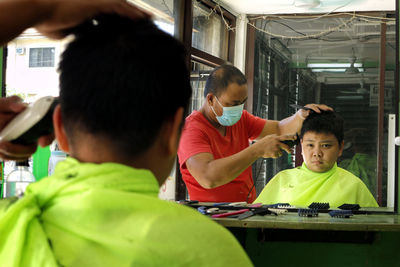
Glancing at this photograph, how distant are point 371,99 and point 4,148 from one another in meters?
2.32

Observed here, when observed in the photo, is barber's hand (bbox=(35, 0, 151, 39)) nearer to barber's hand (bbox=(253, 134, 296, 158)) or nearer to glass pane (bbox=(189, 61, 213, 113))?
barber's hand (bbox=(253, 134, 296, 158))

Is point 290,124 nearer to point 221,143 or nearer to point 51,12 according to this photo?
point 221,143

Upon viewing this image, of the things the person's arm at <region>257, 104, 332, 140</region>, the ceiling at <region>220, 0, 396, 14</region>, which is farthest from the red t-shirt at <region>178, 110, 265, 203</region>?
the ceiling at <region>220, 0, 396, 14</region>

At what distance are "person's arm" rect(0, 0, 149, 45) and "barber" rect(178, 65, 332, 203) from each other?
1659 millimetres

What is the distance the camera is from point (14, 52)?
2.11 m

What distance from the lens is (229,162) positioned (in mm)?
2393

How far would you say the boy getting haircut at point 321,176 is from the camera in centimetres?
248

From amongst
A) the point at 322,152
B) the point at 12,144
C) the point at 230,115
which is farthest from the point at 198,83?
the point at 12,144

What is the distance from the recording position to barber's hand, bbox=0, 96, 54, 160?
34.7 inches

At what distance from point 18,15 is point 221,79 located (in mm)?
1916

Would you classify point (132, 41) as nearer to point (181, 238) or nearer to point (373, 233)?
point (181, 238)

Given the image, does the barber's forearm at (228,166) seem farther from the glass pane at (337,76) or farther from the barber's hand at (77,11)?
the barber's hand at (77,11)

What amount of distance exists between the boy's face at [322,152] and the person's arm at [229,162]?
0.16 metres

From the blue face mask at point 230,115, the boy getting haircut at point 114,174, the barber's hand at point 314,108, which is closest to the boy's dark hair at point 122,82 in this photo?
the boy getting haircut at point 114,174
